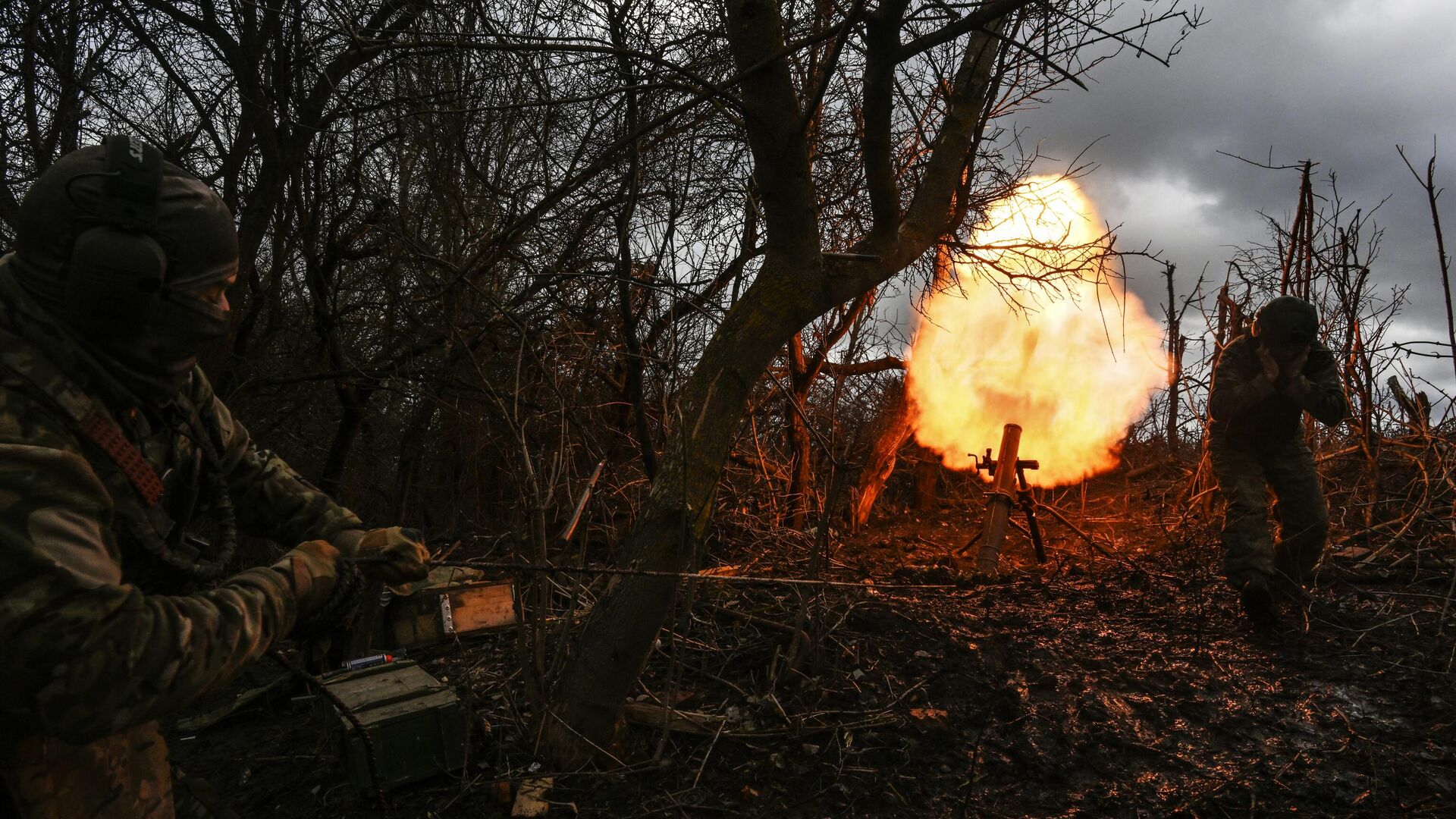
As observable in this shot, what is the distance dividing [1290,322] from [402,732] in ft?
20.3

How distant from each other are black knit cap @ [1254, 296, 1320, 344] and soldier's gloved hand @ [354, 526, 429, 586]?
Result: 596 cm

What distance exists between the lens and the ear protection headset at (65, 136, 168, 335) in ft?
5.83

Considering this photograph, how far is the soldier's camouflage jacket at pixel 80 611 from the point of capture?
154 cm

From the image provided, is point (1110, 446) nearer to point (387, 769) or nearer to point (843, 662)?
point (843, 662)

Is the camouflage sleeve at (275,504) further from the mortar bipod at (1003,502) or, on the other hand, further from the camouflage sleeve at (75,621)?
the mortar bipod at (1003,502)

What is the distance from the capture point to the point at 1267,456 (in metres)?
6.00

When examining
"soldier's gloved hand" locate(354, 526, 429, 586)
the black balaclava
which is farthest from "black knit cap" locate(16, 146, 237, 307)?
"soldier's gloved hand" locate(354, 526, 429, 586)

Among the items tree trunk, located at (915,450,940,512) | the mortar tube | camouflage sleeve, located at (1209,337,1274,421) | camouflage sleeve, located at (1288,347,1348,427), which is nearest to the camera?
camouflage sleeve, located at (1288,347,1348,427)

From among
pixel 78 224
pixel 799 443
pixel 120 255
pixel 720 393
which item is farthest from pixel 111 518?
pixel 799 443

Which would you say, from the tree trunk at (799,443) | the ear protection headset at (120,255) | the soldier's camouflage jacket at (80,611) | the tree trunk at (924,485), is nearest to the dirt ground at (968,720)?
the tree trunk at (799,443)

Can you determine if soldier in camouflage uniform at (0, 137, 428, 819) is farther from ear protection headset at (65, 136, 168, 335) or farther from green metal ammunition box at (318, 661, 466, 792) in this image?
green metal ammunition box at (318, 661, 466, 792)

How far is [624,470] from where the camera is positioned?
240 inches

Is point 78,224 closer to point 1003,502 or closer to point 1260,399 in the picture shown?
point 1260,399

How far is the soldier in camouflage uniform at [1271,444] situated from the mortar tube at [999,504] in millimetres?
1751
